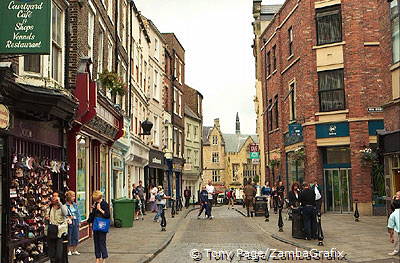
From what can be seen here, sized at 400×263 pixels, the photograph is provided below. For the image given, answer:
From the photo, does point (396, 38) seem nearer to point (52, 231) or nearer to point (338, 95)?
point (338, 95)

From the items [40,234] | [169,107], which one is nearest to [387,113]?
[40,234]

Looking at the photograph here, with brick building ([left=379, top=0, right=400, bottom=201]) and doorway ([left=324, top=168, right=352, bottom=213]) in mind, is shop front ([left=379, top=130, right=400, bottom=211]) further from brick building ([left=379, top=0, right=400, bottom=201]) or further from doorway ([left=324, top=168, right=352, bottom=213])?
doorway ([left=324, top=168, right=352, bottom=213])

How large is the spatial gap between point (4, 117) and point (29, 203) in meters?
2.60

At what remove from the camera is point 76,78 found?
14500 mm

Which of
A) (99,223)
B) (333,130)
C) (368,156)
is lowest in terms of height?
(99,223)

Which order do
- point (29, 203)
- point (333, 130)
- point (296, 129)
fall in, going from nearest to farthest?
point (29, 203) → point (333, 130) → point (296, 129)

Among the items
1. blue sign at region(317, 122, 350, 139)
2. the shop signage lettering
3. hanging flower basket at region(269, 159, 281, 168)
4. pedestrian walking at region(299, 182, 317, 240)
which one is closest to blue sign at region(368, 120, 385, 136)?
blue sign at region(317, 122, 350, 139)

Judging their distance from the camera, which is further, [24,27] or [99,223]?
[99,223]

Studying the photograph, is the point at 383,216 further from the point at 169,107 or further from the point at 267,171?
the point at 169,107

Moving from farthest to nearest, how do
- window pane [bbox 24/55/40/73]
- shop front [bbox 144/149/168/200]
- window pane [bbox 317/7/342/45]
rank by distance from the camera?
shop front [bbox 144/149/168/200] < window pane [bbox 317/7/342/45] < window pane [bbox 24/55/40/73]

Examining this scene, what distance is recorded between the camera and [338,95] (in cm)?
2666

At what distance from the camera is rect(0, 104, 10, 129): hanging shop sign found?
959 cm

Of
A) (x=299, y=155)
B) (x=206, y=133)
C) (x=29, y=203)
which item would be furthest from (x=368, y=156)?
(x=206, y=133)

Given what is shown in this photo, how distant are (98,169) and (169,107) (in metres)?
25.3
